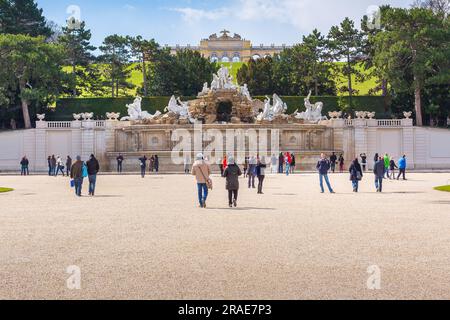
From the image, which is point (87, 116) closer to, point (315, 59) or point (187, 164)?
point (187, 164)

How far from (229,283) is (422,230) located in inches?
258

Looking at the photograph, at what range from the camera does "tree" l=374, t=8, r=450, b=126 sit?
55000 millimetres

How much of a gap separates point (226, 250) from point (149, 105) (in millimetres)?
57358

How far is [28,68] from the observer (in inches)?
2308

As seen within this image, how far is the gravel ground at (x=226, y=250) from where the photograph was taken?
27.6 ft

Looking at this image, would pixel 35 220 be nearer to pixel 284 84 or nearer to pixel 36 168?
pixel 36 168

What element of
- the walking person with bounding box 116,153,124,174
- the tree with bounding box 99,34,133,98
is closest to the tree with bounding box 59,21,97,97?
the tree with bounding box 99,34,133,98

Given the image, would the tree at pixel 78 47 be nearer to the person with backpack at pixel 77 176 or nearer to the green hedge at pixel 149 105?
the green hedge at pixel 149 105

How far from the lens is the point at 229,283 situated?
28.6ft

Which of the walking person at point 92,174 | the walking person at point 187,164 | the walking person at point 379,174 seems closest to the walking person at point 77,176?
the walking person at point 92,174

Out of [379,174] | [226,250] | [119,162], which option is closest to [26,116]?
[119,162]

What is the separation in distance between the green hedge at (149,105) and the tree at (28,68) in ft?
16.9
